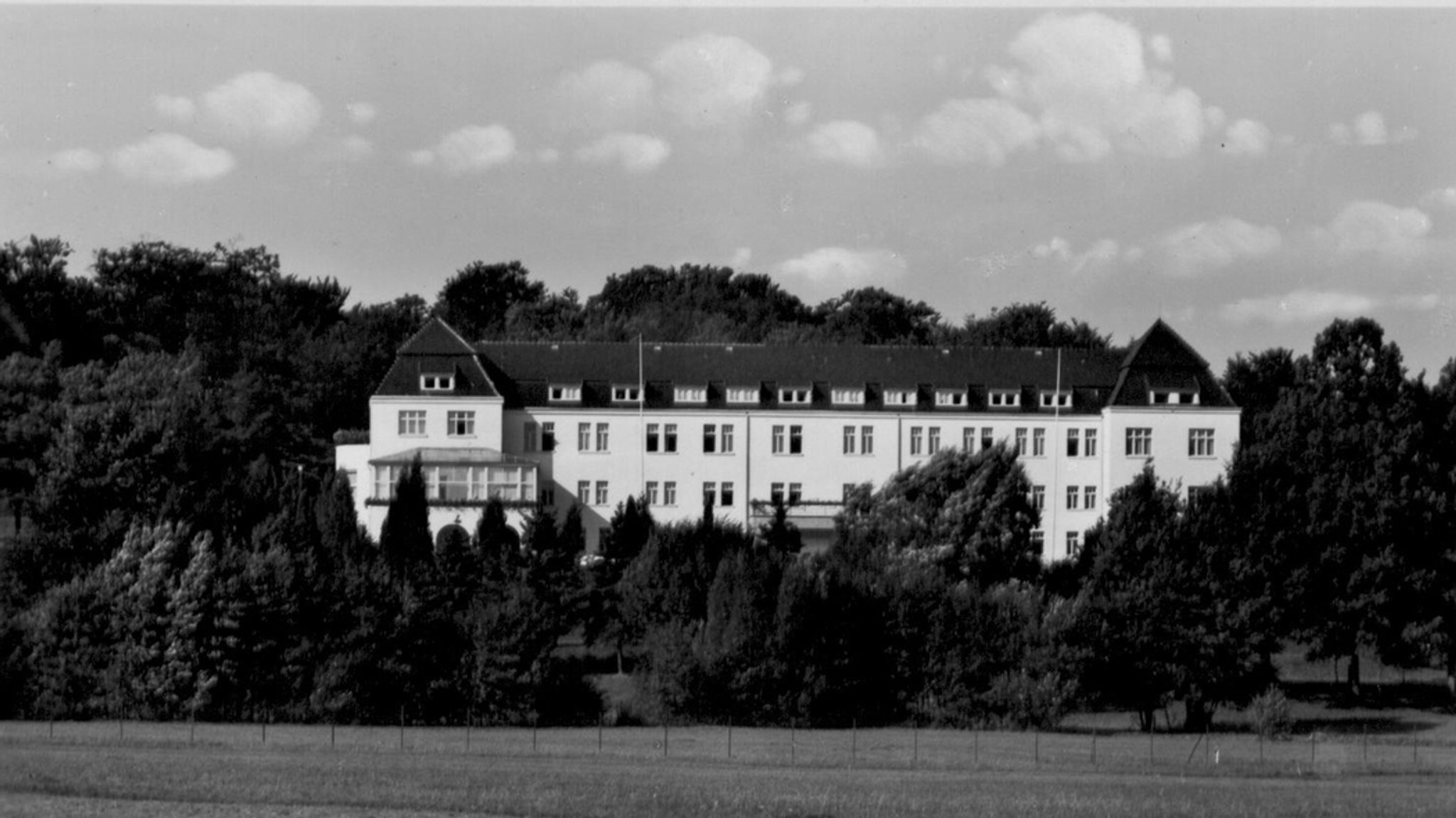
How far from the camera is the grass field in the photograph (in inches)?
1495

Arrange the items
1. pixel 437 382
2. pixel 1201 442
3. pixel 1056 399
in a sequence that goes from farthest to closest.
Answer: pixel 1056 399 < pixel 1201 442 < pixel 437 382

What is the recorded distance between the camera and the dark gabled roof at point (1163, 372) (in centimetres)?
8431

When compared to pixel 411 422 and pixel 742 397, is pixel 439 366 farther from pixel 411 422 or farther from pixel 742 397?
pixel 742 397

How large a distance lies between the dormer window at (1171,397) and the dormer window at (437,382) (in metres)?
27.6

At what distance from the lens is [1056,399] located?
84.9m

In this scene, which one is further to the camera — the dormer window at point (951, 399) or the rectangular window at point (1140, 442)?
the dormer window at point (951, 399)

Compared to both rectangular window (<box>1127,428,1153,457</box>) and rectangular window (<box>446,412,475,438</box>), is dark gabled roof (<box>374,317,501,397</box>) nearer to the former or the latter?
rectangular window (<box>446,412,475,438</box>)

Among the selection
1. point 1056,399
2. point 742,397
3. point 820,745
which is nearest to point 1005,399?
point 1056,399

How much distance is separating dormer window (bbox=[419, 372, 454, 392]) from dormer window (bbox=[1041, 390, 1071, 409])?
23.6 m

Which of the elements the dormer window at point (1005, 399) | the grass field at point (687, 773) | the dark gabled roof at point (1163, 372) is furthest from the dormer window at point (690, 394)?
the grass field at point (687, 773)

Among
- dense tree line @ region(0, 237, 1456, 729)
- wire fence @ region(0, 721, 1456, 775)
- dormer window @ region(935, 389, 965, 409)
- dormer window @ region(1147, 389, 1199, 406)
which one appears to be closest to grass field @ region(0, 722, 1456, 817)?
wire fence @ region(0, 721, 1456, 775)

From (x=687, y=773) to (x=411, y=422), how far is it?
134 feet

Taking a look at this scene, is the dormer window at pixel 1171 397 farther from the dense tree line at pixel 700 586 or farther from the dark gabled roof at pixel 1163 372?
the dense tree line at pixel 700 586

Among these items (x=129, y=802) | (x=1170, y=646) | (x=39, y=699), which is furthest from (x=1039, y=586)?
(x=129, y=802)
